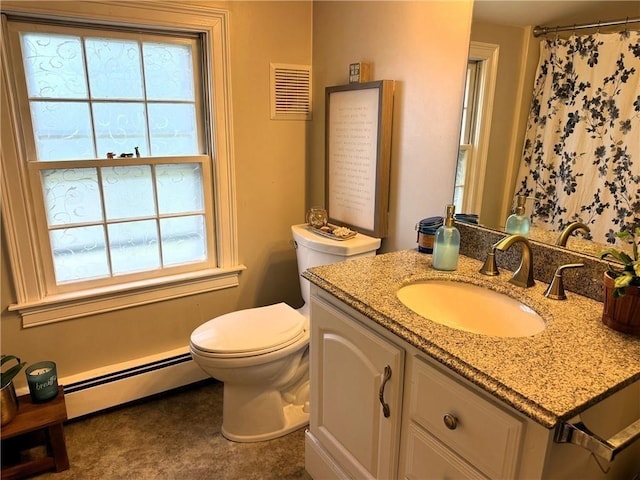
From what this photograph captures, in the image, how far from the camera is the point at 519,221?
57.9 inches

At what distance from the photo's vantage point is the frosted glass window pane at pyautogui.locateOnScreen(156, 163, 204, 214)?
211cm

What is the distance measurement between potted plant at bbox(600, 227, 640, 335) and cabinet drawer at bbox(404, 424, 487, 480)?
48 centimetres

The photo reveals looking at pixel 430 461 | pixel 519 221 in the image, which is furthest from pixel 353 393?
pixel 519 221

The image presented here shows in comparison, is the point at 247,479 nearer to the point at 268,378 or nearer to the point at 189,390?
the point at 268,378

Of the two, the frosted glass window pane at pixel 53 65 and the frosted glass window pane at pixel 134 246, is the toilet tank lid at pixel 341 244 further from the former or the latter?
the frosted glass window pane at pixel 53 65

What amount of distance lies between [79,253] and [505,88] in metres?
1.82

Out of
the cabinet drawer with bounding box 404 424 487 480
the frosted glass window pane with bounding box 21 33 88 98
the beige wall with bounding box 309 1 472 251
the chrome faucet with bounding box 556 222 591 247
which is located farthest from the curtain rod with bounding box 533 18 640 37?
the frosted glass window pane with bounding box 21 33 88 98

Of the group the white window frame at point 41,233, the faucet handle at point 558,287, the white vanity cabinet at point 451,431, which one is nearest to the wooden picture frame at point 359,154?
the white window frame at point 41,233

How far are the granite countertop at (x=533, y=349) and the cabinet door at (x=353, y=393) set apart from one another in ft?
0.30

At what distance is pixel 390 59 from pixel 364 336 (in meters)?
1.16

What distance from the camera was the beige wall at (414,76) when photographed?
1607 millimetres

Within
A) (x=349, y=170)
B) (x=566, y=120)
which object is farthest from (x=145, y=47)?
(x=566, y=120)

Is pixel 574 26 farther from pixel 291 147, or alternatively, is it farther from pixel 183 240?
pixel 183 240

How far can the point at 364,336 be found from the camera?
1260 millimetres
